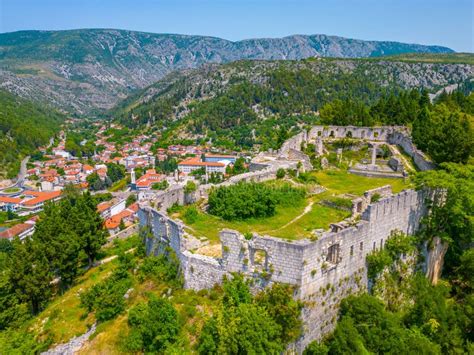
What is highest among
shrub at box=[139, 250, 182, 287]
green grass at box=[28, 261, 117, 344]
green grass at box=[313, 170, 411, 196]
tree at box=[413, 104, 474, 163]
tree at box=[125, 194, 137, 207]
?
tree at box=[413, 104, 474, 163]

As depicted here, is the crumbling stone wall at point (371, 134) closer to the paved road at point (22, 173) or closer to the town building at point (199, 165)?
the town building at point (199, 165)

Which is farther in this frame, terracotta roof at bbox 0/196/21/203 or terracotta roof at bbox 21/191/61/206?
terracotta roof at bbox 0/196/21/203

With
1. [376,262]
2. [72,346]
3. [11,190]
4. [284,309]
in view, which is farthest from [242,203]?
[11,190]

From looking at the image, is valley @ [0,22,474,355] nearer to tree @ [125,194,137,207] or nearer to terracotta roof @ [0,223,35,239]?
terracotta roof @ [0,223,35,239]

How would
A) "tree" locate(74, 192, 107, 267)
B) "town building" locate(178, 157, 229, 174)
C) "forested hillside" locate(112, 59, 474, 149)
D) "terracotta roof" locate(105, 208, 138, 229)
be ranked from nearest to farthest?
"tree" locate(74, 192, 107, 267), "terracotta roof" locate(105, 208, 138, 229), "town building" locate(178, 157, 229, 174), "forested hillside" locate(112, 59, 474, 149)

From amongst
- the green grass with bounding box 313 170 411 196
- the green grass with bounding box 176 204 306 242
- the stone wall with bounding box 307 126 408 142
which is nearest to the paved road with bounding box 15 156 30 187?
the stone wall with bounding box 307 126 408 142

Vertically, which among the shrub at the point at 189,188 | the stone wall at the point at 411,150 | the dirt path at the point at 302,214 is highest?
the stone wall at the point at 411,150

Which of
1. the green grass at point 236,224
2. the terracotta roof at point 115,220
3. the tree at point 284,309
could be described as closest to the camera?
the tree at point 284,309

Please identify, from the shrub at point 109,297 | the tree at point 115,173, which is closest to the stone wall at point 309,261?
the shrub at point 109,297
